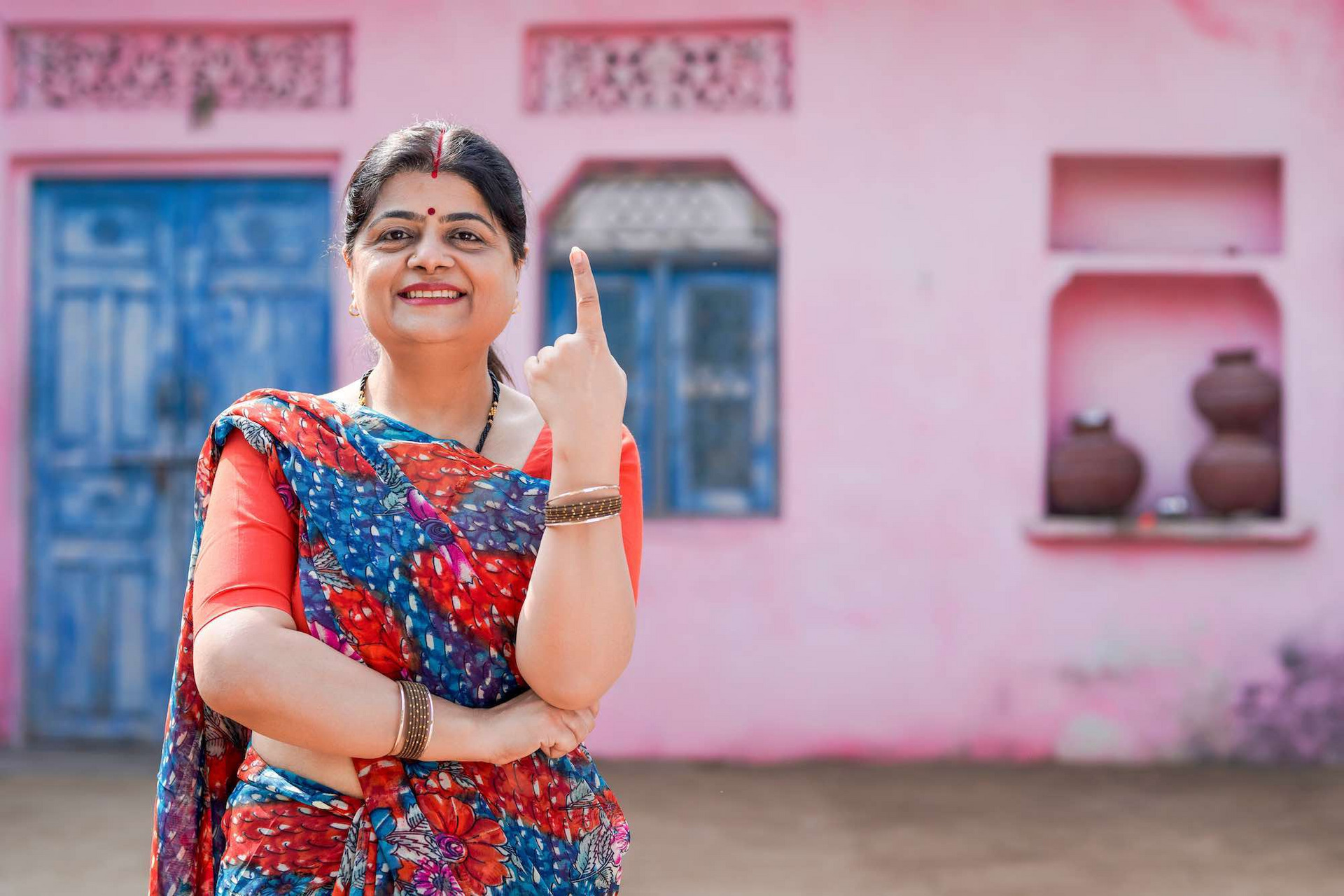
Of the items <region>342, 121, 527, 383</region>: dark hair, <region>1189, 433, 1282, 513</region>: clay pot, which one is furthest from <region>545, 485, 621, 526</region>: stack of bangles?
<region>1189, 433, 1282, 513</region>: clay pot

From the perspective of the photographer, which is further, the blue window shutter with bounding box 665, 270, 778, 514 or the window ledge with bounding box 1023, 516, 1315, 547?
the blue window shutter with bounding box 665, 270, 778, 514

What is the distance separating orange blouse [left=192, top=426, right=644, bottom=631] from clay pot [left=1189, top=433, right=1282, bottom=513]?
447 cm

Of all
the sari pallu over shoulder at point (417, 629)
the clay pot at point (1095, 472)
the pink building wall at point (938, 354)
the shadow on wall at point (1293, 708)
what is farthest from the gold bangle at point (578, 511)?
the shadow on wall at point (1293, 708)

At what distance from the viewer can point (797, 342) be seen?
5.37m

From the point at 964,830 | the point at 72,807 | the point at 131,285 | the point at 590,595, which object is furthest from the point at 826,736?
the point at 590,595

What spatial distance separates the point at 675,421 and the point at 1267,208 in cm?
268

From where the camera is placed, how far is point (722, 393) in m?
5.53

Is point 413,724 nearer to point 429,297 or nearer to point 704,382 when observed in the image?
point 429,297

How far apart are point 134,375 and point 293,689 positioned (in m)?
4.68

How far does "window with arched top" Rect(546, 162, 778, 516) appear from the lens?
215 inches

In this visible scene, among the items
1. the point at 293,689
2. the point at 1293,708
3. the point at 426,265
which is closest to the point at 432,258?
the point at 426,265

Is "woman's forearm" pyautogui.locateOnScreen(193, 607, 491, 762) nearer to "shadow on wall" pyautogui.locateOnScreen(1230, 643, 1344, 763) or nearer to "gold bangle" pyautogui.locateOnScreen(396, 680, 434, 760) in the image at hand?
"gold bangle" pyautogui.locateOnScreen(396, 680, 434, 760)

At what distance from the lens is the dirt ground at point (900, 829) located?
384 cm

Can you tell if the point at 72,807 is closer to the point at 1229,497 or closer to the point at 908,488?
the point at 908,488
